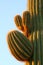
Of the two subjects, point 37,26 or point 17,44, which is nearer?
point 17,44

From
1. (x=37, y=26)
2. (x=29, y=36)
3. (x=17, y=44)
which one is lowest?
(x=17, y=44)

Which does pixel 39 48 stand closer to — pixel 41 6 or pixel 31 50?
pixel 31 50

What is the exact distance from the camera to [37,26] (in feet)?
49.5

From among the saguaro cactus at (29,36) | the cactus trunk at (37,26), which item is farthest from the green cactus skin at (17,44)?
the cactus trunk at (37,26)

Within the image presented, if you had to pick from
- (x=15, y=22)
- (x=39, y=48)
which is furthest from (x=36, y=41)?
(x=15, y=22)

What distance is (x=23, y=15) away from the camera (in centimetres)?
1530

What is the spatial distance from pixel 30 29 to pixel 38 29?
0.36 meters

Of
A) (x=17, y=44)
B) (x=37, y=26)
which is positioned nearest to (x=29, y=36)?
(x=37, y=26)

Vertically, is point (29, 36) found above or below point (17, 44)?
above

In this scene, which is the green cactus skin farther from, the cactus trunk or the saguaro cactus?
the cactus trunk

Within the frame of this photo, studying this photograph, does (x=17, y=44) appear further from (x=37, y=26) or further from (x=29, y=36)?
(x=37, y=26)

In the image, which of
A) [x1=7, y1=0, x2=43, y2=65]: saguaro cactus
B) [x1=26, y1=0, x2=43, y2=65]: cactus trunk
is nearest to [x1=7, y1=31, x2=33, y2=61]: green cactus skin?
[x1=7, y1=0, x2=43, y2=65]: saguaro cactus

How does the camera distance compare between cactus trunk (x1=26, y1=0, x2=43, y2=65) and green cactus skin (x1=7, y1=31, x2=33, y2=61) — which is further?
cactus trunk (x1=26, y1=0, x2=43, y2=65)

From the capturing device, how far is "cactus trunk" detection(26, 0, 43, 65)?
14570mm
